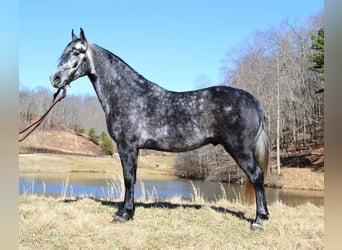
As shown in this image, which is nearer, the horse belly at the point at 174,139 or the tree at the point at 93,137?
the horse belly at the point at 174,139

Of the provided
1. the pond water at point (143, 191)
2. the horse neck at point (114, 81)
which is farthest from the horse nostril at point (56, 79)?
the pond water at point (143, 191)

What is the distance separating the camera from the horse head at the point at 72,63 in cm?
416

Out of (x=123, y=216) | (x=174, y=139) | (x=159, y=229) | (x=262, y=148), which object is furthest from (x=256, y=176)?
(x=123, y=216)

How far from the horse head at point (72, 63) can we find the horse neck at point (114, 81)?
A: 0.13 metres

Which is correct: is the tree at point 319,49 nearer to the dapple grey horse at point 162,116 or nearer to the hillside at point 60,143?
Result: the dapple grey horse at point 162,116

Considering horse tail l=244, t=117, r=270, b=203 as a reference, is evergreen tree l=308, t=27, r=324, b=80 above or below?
above

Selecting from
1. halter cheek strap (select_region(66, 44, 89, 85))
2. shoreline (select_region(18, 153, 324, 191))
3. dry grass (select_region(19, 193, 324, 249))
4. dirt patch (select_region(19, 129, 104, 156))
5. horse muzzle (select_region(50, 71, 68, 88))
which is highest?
halter cheek strap (select_region(66, 44, 89, 85))

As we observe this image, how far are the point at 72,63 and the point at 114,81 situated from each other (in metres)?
0.56

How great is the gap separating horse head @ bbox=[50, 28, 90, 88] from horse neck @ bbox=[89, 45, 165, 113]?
0.42 ft

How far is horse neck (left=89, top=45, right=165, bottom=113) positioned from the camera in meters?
4.29

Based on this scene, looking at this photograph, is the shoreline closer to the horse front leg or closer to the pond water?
the pond water

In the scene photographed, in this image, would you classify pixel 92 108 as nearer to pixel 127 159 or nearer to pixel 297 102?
pixel 297 102

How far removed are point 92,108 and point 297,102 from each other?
17343 mm

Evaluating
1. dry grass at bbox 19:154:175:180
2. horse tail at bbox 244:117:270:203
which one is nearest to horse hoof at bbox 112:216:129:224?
horse tail at bbox 244:117:270:203
